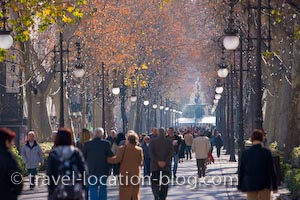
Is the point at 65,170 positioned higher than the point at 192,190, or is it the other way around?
the point at 65,170

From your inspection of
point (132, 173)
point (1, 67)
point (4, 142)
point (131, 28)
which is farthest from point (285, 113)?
point (131, 28)

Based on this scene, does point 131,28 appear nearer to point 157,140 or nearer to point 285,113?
point 285,113

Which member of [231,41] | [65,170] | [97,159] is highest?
[231,41]

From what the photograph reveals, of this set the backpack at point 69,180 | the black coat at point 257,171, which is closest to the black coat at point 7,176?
the backpack at point 69,180

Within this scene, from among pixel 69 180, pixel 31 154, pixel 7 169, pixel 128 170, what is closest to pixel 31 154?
pixel 31 154

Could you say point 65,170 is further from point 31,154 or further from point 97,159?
point 31,154

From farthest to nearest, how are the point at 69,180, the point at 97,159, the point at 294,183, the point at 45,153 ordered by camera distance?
the point at 45,153, the point at 294,183, the point at 97,159, the point at 69,180

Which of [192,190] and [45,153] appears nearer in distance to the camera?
[192,190]

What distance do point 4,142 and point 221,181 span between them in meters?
20.1

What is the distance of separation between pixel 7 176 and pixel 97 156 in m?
7.01

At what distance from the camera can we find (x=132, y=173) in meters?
20.6

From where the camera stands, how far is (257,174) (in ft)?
57.0

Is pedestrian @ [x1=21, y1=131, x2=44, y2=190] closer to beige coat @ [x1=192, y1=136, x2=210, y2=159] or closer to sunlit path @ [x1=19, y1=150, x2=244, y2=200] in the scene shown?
sunlit path @ [x1=19, y1=150, x2=244, y2=200]

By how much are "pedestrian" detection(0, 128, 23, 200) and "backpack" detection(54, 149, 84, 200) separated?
87 centimetres
